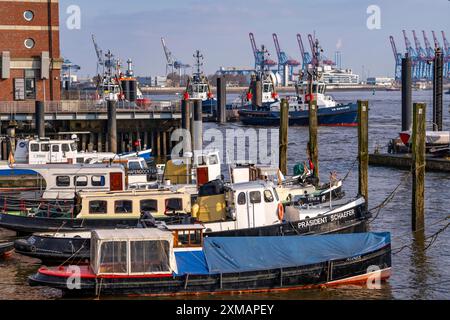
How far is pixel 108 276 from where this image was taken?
1075 inches

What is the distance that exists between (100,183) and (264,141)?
5248cm

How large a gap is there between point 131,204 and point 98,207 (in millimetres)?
1127

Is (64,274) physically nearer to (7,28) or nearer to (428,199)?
(428,199)

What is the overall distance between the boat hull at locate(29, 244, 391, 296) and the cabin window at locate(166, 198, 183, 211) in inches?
252

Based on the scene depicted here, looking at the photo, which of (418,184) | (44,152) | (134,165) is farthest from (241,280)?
(44,152)

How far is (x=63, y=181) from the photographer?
39812mm

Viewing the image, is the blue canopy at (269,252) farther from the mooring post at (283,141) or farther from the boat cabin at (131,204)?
the mooring post at (283,141)

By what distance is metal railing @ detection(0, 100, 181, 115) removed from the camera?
6375 cm

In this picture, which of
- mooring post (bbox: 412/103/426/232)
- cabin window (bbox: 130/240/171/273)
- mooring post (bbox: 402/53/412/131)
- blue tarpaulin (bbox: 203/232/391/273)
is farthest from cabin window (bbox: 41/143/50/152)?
mooring post (bbox: 402/53/412/131)

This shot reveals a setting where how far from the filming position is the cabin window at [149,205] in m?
34.0

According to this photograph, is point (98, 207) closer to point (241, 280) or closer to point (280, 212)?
point (280, 212)

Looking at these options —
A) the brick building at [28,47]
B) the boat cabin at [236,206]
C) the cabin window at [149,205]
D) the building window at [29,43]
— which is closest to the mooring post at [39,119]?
the brick building at [28,47]
